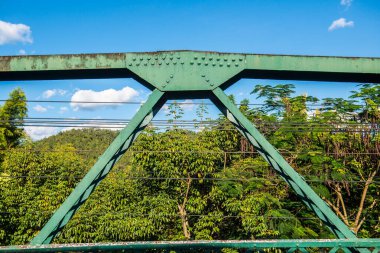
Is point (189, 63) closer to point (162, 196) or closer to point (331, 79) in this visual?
point (331, 79)

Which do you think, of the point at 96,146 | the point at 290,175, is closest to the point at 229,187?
the point at 290,175

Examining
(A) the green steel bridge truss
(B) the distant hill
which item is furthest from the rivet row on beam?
(B) the distant hill

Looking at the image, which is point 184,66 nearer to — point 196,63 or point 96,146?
point 196,63

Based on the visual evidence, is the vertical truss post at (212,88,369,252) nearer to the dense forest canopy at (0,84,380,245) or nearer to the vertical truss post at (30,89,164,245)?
the vertical truss post at (30,89,164,245)

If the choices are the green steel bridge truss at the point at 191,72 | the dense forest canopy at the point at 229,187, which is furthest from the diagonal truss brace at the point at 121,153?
the dense forest canopy at the point at 229,187

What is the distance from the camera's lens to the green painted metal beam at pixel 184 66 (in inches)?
120

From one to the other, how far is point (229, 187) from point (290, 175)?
613cm

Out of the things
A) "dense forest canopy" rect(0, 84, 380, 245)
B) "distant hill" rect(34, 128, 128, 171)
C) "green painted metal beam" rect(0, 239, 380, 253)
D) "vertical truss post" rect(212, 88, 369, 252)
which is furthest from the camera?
"dense forest canopy" rect(0, 84, 380, 245)

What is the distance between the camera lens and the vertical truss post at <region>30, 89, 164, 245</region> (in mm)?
2754

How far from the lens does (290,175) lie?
2.94m

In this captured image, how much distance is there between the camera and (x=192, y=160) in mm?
9586

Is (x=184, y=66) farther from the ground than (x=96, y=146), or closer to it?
farther from the ground

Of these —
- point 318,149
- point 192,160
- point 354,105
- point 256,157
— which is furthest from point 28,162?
point 354,105

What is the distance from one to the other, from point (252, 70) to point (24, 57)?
2.27 meters
